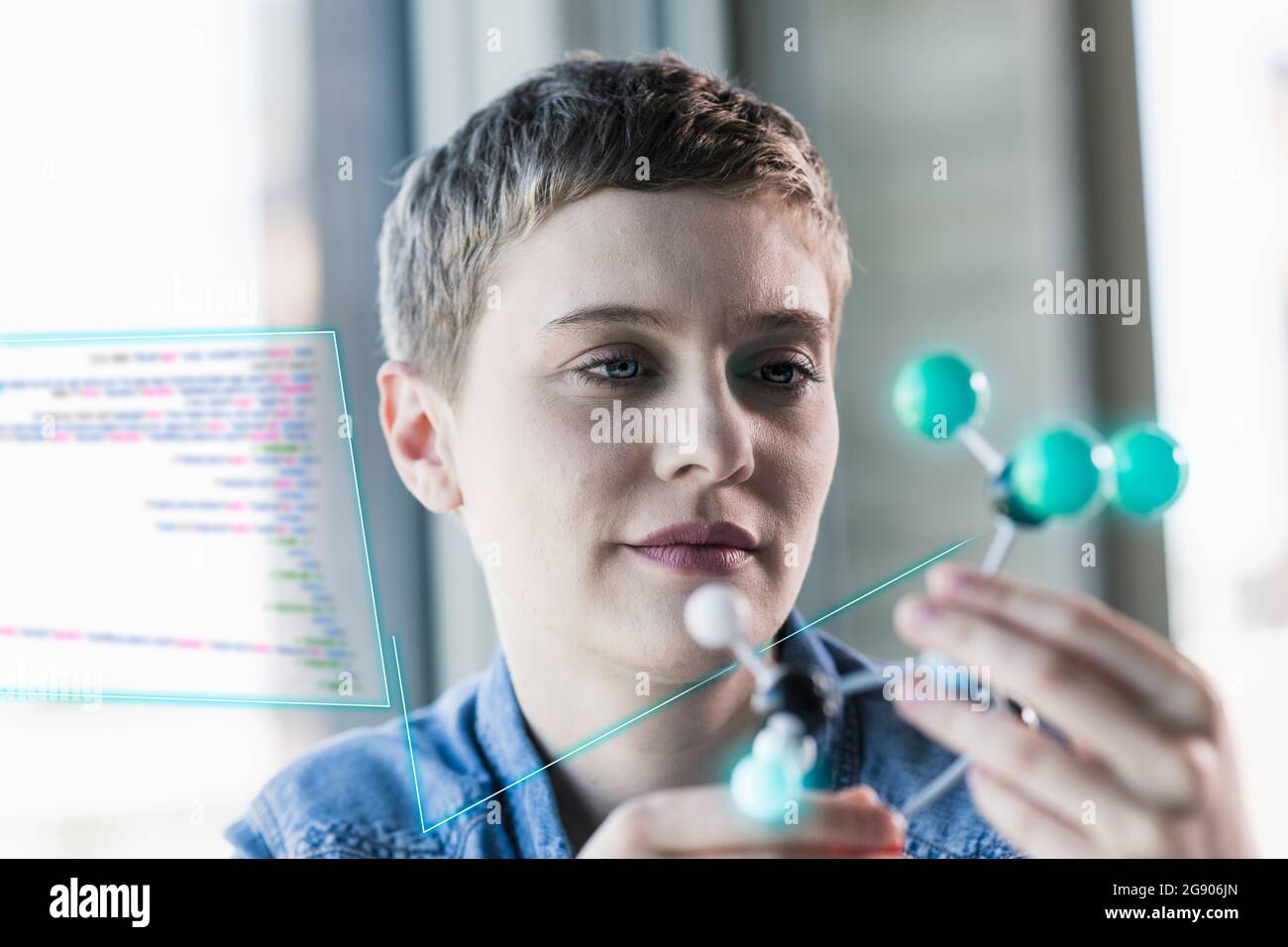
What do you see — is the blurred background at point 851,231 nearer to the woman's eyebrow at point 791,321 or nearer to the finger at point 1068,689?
the woman's eyebrow at point 791,321

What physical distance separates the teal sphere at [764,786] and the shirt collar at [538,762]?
13cm

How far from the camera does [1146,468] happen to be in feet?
1.80

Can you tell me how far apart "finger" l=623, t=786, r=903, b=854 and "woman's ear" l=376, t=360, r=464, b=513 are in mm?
233

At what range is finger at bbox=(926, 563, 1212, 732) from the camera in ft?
1.80

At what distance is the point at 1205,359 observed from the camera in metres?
0.76

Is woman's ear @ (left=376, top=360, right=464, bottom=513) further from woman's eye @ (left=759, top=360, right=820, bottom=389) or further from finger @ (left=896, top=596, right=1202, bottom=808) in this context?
finger @ (left=896, top=596, right=1202, bottom=808)

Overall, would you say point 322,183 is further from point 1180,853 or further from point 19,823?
point 1180,853

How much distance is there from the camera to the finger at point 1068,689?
545mm

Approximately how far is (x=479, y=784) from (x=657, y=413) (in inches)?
10.1

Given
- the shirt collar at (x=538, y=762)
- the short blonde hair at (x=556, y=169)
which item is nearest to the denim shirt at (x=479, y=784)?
the shirt collar at (x=538, y=762)

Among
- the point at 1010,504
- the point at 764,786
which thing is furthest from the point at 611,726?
the point at 1010,504

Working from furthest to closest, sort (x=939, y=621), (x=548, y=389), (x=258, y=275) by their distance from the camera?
(x=258, y=275) < (x=548, y=389) < (x=939, y=621)

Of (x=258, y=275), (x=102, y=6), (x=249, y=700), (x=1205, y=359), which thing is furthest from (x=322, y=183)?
(x=1205, y=359)
